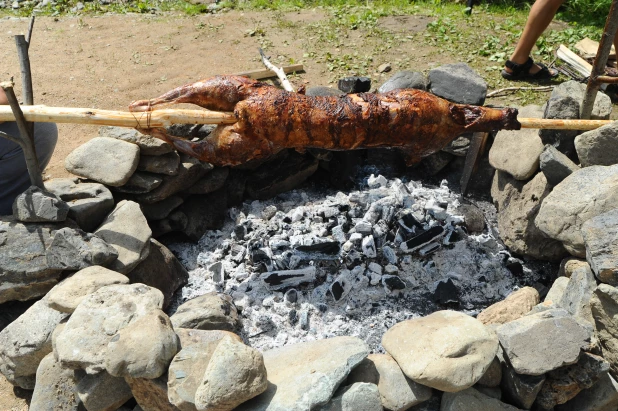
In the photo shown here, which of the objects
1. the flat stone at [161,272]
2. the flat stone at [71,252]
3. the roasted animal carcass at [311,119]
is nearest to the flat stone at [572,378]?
the roasted animal carcass at [311,119]

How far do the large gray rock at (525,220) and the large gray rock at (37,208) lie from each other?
3.61 metres

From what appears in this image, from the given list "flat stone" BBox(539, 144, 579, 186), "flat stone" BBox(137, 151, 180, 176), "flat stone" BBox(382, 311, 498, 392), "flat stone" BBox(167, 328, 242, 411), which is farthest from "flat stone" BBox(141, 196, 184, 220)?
"flat stone" BBox(539, 144, 579, 186)

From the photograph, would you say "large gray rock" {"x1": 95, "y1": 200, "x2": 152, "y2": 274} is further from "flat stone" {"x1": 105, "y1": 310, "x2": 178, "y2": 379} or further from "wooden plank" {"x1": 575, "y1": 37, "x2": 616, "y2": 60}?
"wooden plank" {"x1": 575, "y1": 37, "x2": 616, "y2": 60}

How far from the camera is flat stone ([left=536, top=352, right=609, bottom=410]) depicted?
10.2ft

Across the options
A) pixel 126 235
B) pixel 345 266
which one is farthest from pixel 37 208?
pixel 345 266

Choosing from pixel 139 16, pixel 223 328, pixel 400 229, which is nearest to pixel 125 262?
pixel 223 328

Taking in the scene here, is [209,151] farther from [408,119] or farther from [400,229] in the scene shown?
[400,229]

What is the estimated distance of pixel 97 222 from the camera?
169 inches

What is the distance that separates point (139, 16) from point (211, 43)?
1783mm

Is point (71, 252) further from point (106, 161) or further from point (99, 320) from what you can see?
point (106, 161)

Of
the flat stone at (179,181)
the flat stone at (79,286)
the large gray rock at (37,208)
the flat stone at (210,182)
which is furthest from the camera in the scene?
the flat stone at (210,182)

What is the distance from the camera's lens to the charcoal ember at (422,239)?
4.66m

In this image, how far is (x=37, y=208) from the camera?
385 cm

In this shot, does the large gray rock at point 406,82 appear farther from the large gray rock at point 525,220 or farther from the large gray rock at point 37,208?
the large gray rock at point 37,208
